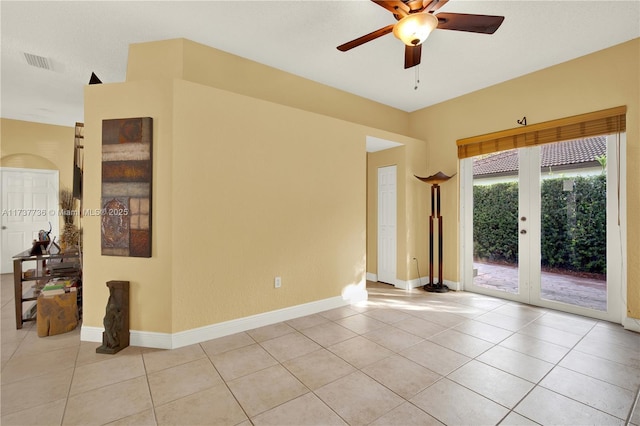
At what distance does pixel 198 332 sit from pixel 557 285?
4343 millimetres

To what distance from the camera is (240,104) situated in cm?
312

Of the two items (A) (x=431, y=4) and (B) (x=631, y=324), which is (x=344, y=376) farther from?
(B) (x=631, y=324)

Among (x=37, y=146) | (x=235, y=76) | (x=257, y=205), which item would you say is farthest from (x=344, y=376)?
(x=37, y=146)

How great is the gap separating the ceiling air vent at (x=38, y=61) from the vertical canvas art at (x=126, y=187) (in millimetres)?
1665

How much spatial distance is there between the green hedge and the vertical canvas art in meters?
4.46

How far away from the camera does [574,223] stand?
3645mm

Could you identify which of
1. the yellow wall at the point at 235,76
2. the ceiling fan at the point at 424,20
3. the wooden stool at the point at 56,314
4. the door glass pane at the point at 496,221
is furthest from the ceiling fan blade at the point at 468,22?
the wooden stool at the point at 56,314

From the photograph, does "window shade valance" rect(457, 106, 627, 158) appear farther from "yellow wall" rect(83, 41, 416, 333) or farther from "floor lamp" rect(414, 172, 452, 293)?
"yellow wall" rect(83, 41, 416, 333)

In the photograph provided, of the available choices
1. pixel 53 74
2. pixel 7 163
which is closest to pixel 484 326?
pixel 53 74

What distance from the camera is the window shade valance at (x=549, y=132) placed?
10.8ft

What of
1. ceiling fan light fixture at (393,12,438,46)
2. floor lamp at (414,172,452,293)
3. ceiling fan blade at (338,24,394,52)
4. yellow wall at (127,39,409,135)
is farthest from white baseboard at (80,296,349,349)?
ceiling fan light fixture at (393,12,438,46)

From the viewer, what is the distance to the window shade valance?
10.8 ft

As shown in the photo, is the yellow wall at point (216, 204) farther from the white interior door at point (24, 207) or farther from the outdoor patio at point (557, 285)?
the white interior door at point (24, 207)

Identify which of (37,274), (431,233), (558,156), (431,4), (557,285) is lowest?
(557,285)
